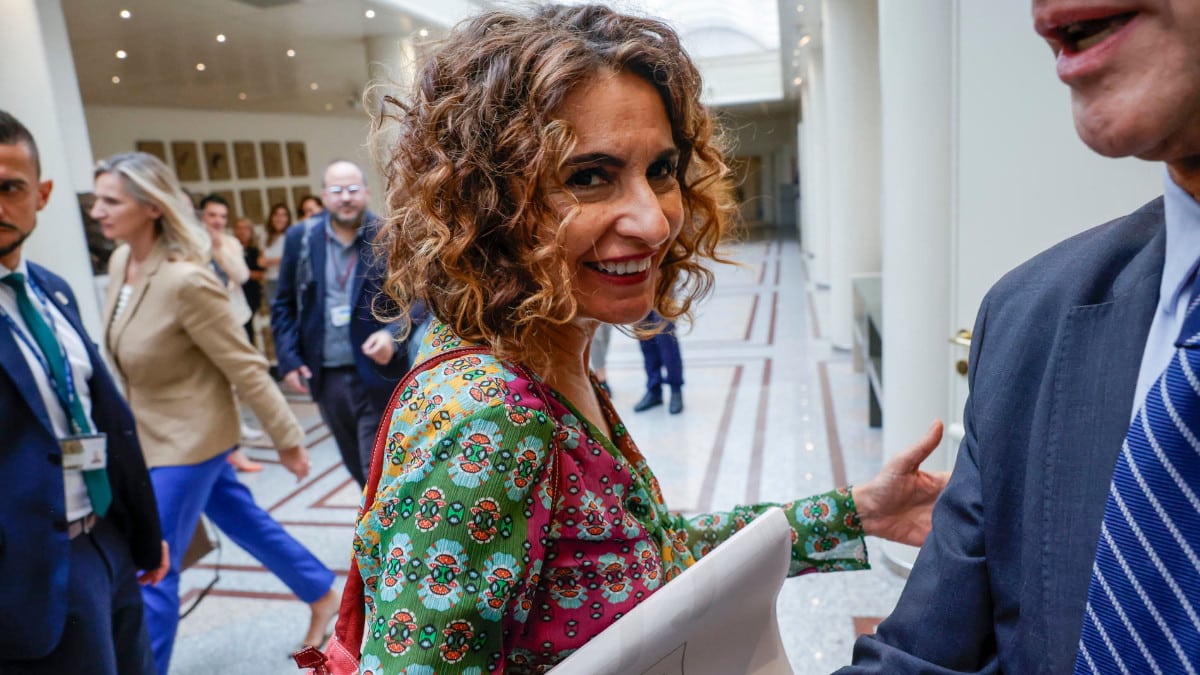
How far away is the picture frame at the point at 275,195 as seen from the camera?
1537 cm

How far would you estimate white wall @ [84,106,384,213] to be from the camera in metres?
11.8

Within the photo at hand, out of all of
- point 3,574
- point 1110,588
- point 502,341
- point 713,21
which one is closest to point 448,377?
point 502,341

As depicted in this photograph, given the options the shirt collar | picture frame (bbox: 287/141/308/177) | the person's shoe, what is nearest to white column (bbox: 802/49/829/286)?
the person's shoe

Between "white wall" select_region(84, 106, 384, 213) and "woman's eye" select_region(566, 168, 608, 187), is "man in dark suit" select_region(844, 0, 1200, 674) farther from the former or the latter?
"white wall" select_region(84, 106, 384, 213)

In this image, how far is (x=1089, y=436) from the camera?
82cm

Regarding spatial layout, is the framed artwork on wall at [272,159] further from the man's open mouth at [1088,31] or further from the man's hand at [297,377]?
the man's open mouth at [1088,31]

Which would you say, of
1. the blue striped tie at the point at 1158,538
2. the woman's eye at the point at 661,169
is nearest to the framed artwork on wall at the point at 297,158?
the woman's eye at the point at 661,169

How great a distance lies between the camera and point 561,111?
3.39ft

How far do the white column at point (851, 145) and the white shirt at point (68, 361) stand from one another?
654 centimetres

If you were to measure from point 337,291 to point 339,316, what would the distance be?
0.13 metres

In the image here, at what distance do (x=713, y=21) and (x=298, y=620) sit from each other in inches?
658

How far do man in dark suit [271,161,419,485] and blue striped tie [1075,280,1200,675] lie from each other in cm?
297

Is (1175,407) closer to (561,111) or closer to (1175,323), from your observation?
(1175,323)

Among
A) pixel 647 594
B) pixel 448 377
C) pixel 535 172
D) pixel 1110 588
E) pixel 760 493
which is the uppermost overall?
pixel 535 172
